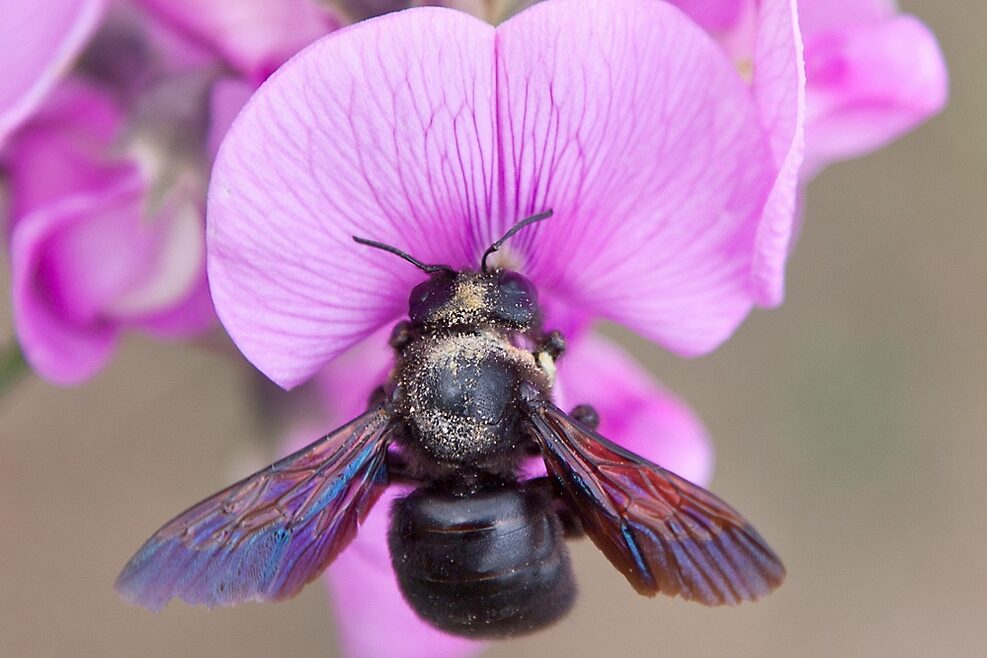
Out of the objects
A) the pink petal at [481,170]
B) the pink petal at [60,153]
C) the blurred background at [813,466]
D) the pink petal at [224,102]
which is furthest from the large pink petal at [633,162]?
the blurred background at [813,466]

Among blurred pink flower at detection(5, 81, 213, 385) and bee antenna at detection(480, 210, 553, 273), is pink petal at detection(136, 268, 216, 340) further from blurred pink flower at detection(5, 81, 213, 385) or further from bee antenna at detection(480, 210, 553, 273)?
bee antenna at detection(480, 210, 553, 273)

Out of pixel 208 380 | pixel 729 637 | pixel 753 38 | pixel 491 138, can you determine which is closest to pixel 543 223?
pixel 491 138

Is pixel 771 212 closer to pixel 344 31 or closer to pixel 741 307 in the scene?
pixel 741 307

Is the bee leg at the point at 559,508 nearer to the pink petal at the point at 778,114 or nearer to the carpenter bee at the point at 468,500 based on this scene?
the carpenter bee at the point at 468,500

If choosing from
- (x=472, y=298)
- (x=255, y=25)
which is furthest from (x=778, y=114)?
(x=255, y=25)

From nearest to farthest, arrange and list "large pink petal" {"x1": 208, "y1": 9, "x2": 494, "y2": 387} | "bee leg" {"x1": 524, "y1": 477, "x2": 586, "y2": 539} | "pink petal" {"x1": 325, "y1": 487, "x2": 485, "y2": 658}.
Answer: "large pink petal" {"x1": 208, "y1": 9, "x2": 494, "y2": 387}
"bee leg" {"x1": 524, "y1": 477, "x2": 586, "y2": 539}
"pink petal" {"x1": 325, "y1": 487, "x2": 485, "y2": 658}

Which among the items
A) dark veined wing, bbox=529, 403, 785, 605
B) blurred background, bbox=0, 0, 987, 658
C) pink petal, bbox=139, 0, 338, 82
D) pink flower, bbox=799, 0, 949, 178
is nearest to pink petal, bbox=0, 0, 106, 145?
pink petal, bbox=139, 0, 338, 82

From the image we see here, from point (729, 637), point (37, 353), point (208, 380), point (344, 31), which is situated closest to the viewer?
point (344, 31)
